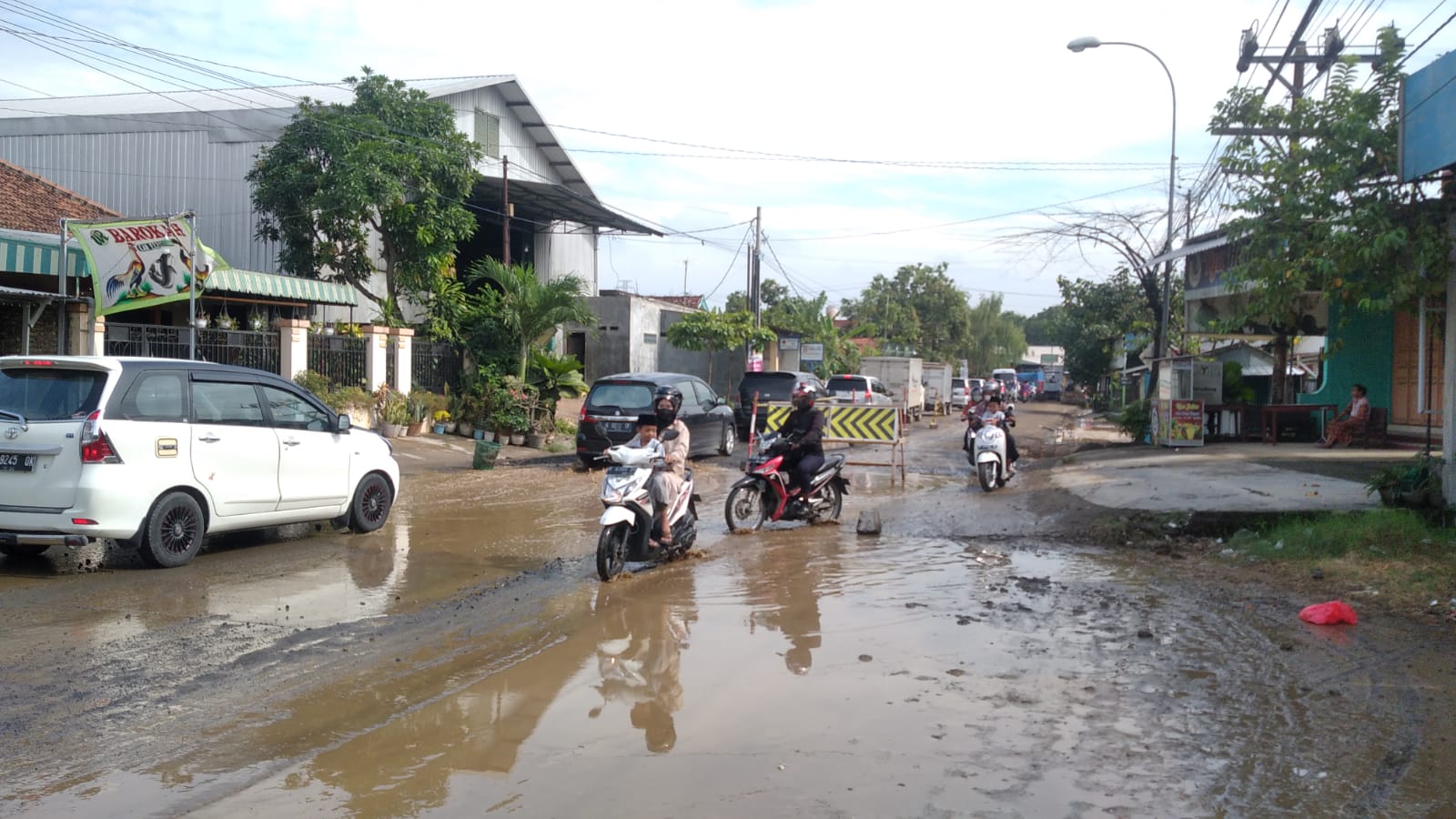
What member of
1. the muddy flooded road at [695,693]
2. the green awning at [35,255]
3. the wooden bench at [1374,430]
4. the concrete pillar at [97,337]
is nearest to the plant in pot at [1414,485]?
the muddy flooded road at [695,693]

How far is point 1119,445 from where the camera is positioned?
71.9 ft

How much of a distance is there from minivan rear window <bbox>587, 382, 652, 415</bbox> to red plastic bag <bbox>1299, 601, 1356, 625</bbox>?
10842 mm

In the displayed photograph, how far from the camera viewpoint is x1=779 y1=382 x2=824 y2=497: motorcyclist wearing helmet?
11539 mm

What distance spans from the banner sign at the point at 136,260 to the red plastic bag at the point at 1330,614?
496 inches

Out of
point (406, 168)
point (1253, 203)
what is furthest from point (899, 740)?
point (406, 168)

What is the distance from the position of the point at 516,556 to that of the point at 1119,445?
15939mm

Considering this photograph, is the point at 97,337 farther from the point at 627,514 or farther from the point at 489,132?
the point at 489,132

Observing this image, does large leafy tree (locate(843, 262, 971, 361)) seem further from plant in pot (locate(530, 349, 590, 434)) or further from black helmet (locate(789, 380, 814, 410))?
black helmet (locate(789, 380, 814, 410))

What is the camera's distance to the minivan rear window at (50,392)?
805 cm

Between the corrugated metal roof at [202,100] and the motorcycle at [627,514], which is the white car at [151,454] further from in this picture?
the corrugated metal roof at [202,100]

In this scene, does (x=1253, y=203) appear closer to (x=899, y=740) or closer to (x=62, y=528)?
(x=899, y=740)

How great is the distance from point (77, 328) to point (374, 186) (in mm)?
8158

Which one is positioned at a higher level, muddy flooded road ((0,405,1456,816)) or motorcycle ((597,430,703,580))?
motorcycle ((597,430,703,580))

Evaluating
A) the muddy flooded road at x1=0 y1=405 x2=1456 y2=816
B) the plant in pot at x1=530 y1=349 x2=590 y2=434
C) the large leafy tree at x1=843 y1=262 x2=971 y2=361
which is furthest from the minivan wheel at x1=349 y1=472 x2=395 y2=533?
the large leafy tree at x1=843 y1=262 x2=971 y2=361
